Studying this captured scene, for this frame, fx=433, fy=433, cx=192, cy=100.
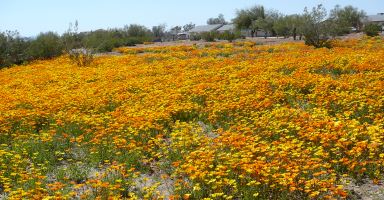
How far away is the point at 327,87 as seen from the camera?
13758mm

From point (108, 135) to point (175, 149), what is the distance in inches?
83.7

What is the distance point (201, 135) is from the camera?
10.8m

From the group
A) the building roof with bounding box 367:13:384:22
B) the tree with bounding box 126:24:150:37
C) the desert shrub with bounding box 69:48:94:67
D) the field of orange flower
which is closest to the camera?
the field of orange flower

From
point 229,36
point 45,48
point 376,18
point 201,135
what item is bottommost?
point 201,135

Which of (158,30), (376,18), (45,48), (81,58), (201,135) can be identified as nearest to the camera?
(201,135)

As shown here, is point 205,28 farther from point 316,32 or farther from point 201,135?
point 201,135

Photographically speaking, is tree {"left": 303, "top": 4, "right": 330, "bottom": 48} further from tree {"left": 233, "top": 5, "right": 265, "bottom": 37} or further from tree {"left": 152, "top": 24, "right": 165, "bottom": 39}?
tree {"left": 152, "top": 24, "right": 165, "bottom": 39}

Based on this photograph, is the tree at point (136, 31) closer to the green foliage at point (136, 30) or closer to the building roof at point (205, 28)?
the green foliage at point (136, 30)

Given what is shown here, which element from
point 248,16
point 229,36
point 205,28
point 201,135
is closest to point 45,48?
point 229,36

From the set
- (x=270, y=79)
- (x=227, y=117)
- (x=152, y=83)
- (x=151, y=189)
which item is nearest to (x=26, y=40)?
(x=152, y=83)

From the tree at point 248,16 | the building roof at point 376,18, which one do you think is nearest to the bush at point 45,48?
the tree at point 248,16

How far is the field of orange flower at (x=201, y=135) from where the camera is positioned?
7.64 m

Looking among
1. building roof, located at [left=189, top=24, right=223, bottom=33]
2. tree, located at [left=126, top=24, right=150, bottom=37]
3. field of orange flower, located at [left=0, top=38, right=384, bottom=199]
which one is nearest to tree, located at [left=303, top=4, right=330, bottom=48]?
field of orange flower, located at [left=0, top=38, right=384, bottom=199]

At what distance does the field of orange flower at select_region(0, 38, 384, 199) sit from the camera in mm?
7641
